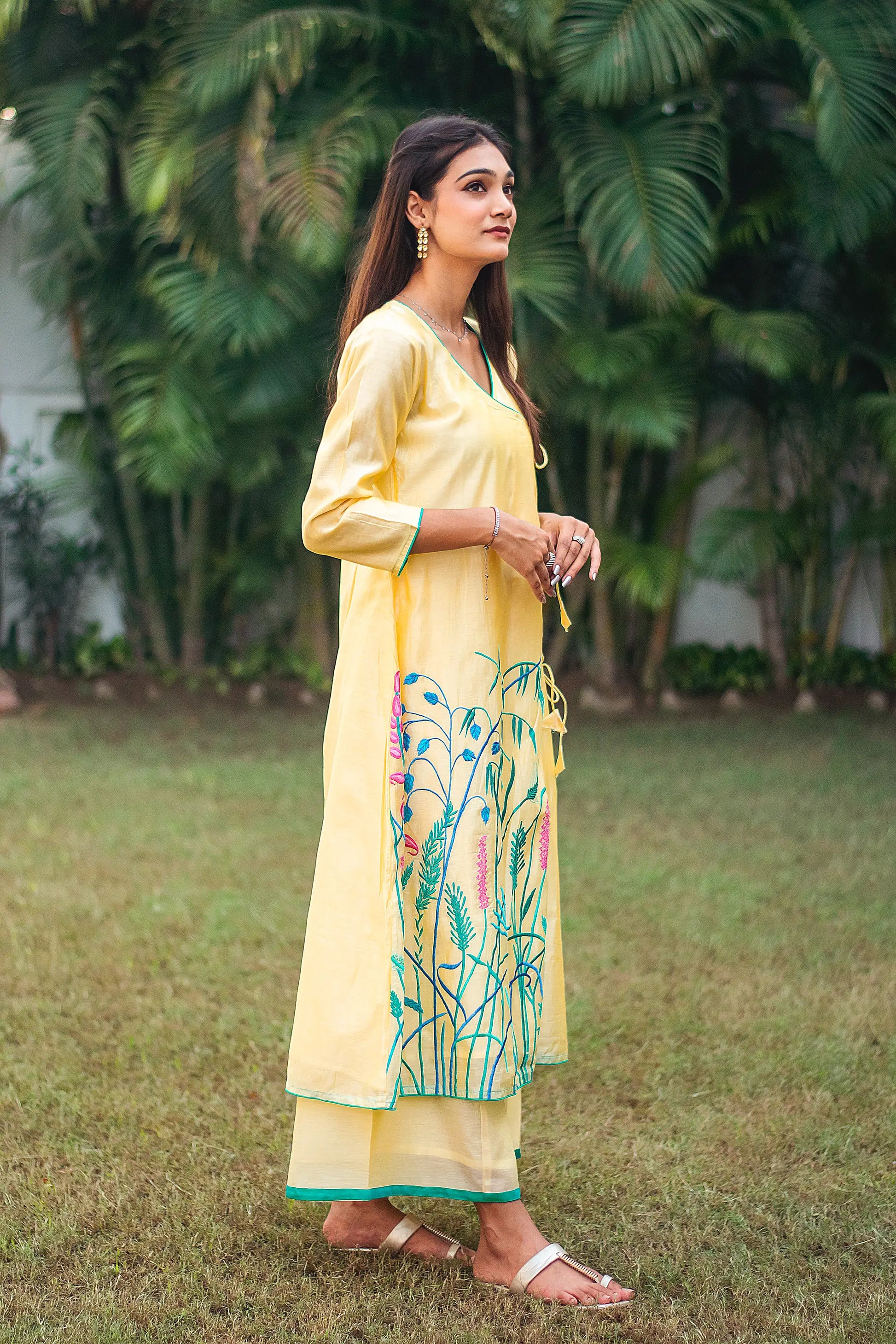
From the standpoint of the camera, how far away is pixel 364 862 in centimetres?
204

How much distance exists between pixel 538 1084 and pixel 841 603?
5.70m

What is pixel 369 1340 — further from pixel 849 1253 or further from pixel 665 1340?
pixel 849 1253

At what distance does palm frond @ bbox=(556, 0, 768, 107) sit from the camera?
19.9ft

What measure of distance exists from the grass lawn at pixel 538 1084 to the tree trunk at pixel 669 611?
2.42 m

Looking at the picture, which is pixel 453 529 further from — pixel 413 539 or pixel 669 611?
pixel 669 611

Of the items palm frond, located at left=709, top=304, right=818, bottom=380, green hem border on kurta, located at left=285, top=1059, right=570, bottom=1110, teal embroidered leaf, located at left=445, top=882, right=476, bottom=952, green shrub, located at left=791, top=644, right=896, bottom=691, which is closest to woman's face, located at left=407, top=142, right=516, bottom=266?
teal embroidered leaf, located at left=445, top=882, right=476, bottom=952

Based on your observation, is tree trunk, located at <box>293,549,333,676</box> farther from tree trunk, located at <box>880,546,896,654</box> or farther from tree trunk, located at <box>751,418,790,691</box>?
tree trunk, located at <box>880,546,896,654</box>

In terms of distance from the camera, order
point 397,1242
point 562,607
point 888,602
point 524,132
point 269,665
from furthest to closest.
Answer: point 269,665
point 888,602
point 524,132
point 397,1242
point 562,607

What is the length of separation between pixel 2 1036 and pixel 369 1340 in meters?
1.48

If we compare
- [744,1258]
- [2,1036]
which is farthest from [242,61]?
[744,1258]

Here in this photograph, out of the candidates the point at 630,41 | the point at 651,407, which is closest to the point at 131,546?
the point at 651,407

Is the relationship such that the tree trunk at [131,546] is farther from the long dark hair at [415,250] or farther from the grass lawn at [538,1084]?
the long dark hair at [415,250]

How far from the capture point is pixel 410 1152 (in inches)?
82.1

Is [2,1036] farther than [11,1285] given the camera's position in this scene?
Yes
